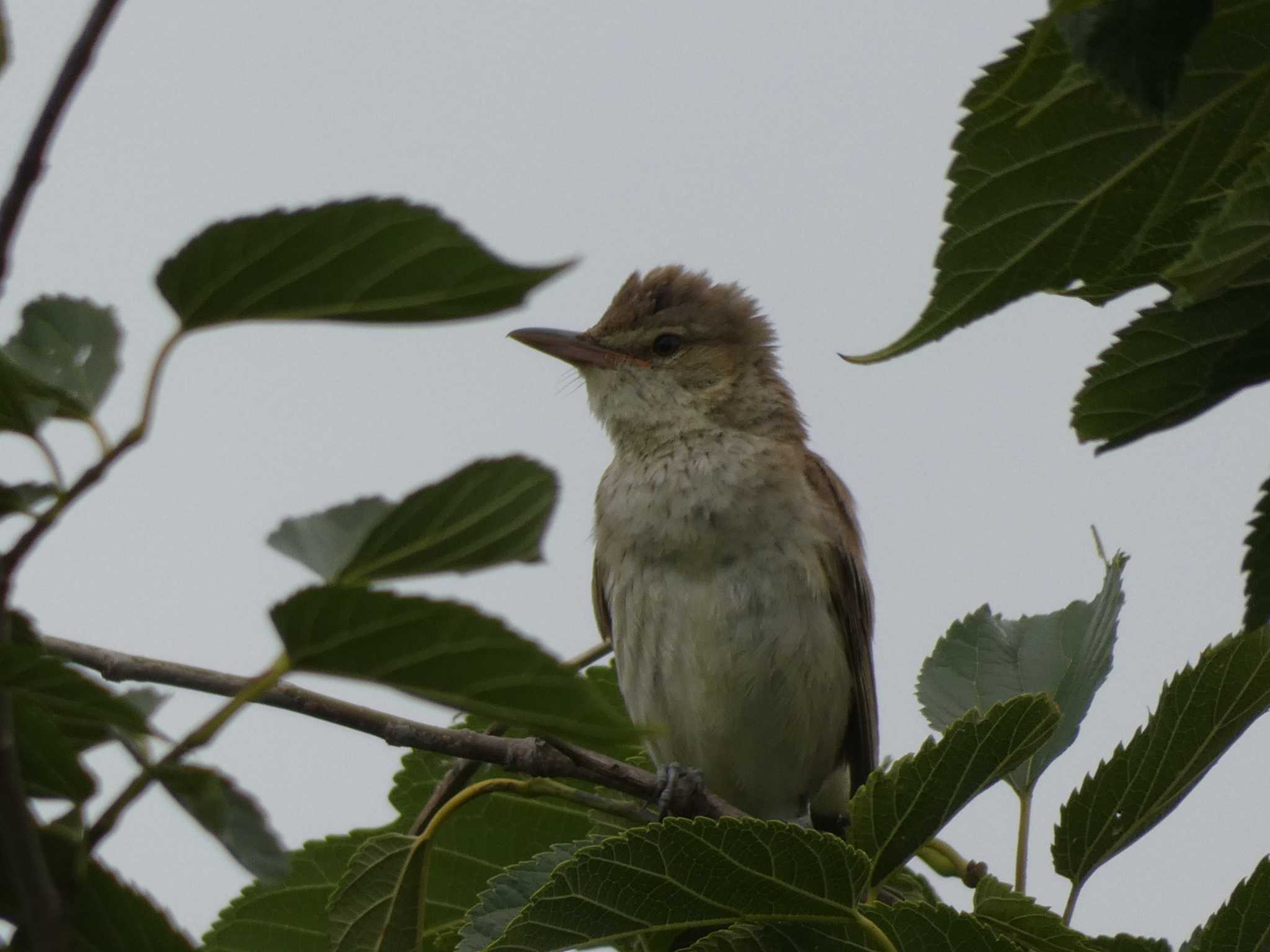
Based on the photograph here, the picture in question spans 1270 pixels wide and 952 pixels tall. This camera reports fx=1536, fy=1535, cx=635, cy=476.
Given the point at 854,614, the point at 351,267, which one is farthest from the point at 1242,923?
the point at 854,614

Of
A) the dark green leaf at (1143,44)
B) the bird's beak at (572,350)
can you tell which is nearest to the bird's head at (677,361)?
the bird's beak at (572,350)

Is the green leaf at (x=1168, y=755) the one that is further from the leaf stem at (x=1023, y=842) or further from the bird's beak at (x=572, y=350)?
the bird's beak at (x=572, y=350)

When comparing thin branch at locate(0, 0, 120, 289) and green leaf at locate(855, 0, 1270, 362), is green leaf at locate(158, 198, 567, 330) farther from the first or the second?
green leaf at locate(855, 0, 1270, 362)

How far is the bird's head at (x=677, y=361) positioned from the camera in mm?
6328

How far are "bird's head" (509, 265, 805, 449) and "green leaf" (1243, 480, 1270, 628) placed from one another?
4148 millimetres

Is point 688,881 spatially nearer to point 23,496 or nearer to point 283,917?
point 283,917

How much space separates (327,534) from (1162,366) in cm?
120

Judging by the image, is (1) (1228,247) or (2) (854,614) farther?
(2) (854,614)

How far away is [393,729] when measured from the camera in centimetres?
249

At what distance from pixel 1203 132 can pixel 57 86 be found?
151 cm

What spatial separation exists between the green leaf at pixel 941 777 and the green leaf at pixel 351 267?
5.60 feet

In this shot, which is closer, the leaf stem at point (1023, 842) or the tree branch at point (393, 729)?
the tree branch at point (393, 729)

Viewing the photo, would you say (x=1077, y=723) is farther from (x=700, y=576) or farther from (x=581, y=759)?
(x=700, y=576)

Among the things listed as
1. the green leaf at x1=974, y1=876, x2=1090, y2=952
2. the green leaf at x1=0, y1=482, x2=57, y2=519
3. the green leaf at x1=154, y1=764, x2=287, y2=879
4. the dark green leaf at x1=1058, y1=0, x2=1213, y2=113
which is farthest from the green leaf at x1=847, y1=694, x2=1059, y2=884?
the green leaf at x1=0, y1=482, x2=57, y2=519
